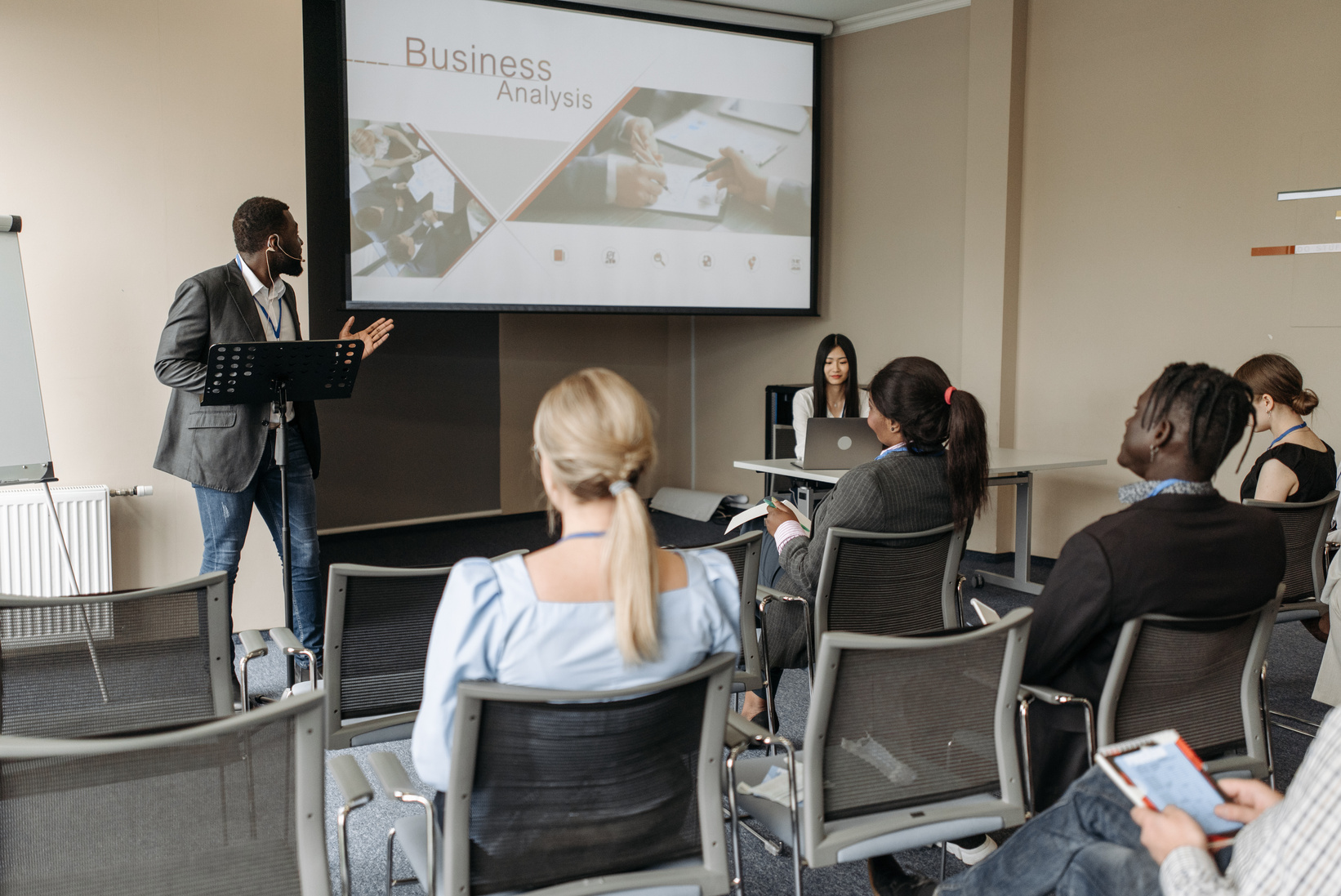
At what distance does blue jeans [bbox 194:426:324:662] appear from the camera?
3.46 meters

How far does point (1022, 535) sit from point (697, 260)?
226cm

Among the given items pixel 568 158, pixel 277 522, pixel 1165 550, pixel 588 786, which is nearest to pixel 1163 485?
pixel 1165 550

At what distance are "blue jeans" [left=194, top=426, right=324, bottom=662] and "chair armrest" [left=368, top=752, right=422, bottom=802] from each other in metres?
2.05

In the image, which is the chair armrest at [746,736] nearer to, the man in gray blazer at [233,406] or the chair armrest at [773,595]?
the chair armrest at [773,595]

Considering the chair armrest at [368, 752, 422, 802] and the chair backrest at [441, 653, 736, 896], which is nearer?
the chair backrest at [441, 653, 736, 896]

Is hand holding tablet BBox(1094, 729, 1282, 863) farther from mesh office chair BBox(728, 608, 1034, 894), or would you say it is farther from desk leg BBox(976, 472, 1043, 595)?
desk leg BBox(976, 472, 1043, 595)

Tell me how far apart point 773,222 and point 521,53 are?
1747 millimetres

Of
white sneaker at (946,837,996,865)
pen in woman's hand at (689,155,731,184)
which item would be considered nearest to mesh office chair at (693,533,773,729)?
white sneaker at (946,837,996,865)

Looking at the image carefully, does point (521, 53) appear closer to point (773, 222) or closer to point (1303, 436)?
point (773, 222)

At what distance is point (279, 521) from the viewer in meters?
3.66

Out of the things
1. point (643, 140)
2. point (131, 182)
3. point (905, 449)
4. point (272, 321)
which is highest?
point (643, 140)

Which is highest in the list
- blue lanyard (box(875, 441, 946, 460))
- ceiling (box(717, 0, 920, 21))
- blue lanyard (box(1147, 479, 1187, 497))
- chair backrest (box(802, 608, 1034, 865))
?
ceiling (box(717, 0, 920, 21))

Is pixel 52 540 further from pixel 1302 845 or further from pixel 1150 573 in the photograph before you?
pixel 1302 845

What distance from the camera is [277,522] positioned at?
3.67 m
